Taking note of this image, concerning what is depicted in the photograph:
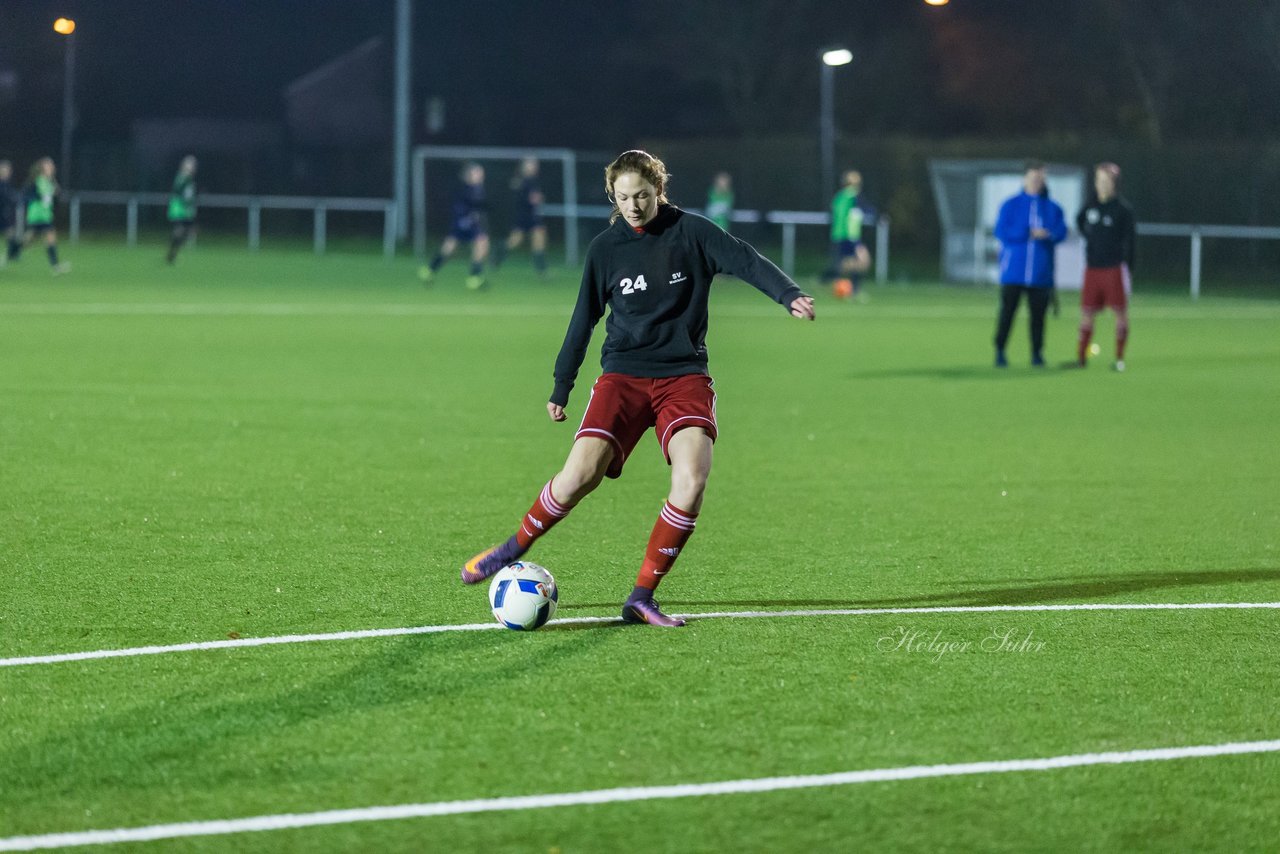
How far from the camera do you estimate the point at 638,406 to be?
7.04m

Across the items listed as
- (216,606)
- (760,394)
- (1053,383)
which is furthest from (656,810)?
(1053,383)

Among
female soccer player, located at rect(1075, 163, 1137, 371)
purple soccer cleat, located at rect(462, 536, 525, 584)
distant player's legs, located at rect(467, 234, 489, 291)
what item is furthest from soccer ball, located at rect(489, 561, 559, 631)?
distant player's legs, located at rect(467, 234, 489, 291)

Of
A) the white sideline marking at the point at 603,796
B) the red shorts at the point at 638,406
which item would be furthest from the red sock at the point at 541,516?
the white sideline marking at the point at 603,796

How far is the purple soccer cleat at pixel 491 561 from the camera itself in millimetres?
7383

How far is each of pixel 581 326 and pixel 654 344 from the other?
1.04ft

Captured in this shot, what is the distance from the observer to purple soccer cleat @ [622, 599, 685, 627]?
22.4ft

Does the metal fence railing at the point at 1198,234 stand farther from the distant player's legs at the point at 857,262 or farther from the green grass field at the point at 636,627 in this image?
the green grass field at the point at 636,627

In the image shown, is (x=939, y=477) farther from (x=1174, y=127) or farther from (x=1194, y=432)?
(x=1174, y=127)

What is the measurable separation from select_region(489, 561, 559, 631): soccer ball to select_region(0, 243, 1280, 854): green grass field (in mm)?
77

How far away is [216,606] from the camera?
7105 millimetres

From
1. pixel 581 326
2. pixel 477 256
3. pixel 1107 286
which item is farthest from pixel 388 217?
pixel 581 326

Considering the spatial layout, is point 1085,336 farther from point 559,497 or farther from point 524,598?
point 524,598

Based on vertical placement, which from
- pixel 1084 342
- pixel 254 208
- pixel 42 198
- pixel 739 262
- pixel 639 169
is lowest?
pixel 1084 342

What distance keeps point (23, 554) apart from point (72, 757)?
3255 mm
